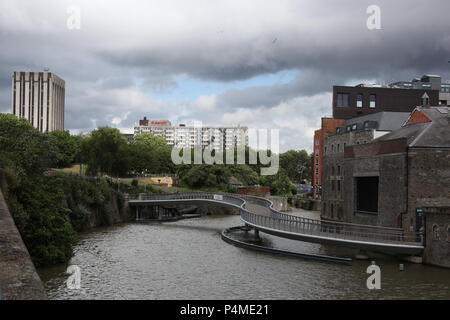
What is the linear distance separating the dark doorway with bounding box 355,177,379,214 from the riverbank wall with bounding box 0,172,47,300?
35.8 meters

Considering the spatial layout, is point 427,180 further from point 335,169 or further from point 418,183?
point 335,169

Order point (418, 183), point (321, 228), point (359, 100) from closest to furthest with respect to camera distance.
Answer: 1. point (418, 183)
2. point (321, 228)
3. point (359, 100)

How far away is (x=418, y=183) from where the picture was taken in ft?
132

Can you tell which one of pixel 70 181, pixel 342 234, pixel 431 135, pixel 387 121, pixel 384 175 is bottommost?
pixel 342 234

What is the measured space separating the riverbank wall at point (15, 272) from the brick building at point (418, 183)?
27.9 m

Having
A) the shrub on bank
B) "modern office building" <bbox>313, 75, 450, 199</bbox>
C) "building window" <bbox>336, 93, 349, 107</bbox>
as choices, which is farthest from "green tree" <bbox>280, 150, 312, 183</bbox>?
the shrub on bank

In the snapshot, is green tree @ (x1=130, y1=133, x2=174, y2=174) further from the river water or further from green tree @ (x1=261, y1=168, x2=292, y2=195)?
the river water

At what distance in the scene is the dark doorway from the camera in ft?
160

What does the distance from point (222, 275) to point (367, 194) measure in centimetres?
2245

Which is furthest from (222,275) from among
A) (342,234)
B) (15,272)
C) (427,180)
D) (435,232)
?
(427,180)

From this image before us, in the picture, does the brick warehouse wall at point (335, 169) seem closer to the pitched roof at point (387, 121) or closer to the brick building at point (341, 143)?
the brick building at point (341, 143)

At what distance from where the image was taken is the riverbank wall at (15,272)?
15812 millimetres
